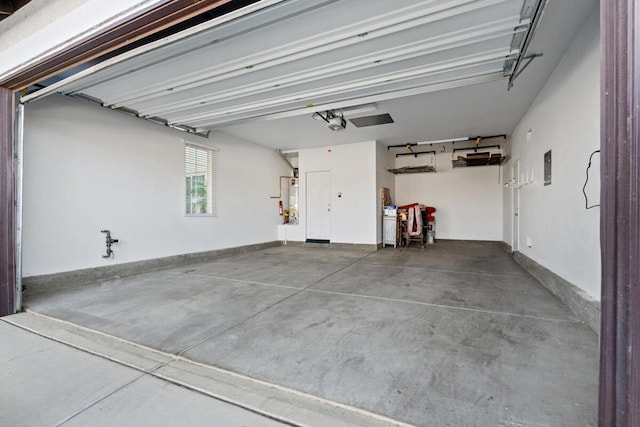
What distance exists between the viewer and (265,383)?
165 centimetres

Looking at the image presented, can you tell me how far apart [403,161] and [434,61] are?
6950mm

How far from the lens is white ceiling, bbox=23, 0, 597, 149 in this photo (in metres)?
2.31

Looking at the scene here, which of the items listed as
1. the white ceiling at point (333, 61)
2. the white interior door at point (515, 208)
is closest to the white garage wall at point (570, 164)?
the white ceiling at point (333, 61)

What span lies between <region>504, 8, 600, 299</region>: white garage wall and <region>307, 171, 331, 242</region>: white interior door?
4.73 metres

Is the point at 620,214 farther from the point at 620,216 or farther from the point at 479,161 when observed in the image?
the point at 479,161

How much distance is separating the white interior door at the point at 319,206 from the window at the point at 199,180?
9.51 feet

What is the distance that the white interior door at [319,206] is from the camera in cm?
803

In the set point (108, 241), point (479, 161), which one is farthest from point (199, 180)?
point (479, 161)

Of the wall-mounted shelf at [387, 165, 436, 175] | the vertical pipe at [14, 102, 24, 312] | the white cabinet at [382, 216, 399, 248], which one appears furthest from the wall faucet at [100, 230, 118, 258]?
the wall-mounted shelf at [387, 165, 436, 175]

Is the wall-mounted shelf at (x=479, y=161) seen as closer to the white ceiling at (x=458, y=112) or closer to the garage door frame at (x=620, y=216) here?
the white ceiling at (x=458, y=112)

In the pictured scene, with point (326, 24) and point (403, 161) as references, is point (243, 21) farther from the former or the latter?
point (403, 161)

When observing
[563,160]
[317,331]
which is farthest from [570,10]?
[317,331]

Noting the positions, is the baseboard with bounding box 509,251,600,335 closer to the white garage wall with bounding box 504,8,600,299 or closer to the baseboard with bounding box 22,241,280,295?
the white garage wall with bounding box 504,8,600,299

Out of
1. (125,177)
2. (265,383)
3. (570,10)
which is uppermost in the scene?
(570,10)
